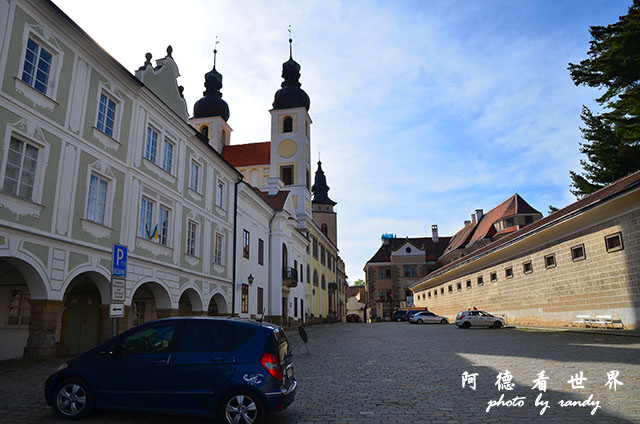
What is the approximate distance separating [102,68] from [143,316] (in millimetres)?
11028

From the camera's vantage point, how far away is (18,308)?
1454 cm

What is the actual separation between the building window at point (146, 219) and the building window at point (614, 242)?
19.6 meters

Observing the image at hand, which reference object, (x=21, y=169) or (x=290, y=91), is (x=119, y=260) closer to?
(x=21, y=169)

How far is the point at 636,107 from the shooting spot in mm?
21938

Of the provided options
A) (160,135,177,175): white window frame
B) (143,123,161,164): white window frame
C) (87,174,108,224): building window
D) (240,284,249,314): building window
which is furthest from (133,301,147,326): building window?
(240,284,249,314): building window

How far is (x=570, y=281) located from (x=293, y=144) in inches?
1270

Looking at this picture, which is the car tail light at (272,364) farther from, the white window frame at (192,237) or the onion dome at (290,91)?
the onion dome at (290,91)

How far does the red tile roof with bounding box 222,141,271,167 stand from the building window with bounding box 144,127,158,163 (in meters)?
32.5

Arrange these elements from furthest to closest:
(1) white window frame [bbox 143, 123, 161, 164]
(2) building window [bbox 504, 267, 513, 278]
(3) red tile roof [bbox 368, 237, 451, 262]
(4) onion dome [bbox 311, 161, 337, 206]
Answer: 1. (4) onion dome [bbox 311, 161, 337, 206]
2. (3) red tile roof [bbox 368, 237, 451, 262]
3. (2) building window [bbox 504, 267, 513, 278]
4. (1) white window frame [bbox 143, 123, 161, 164]

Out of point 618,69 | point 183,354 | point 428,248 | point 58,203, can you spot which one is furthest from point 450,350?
point 428,248

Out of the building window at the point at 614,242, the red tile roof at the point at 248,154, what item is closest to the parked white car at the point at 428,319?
the red tile roof at the point at 248,154

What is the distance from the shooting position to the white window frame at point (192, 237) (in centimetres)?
2088

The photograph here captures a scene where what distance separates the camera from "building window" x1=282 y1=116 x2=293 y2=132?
50219 millimetres

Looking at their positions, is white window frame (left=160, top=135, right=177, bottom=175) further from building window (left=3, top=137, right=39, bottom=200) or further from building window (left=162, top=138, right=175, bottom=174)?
building window (left=3, top=137, right=39, bottom=200)
